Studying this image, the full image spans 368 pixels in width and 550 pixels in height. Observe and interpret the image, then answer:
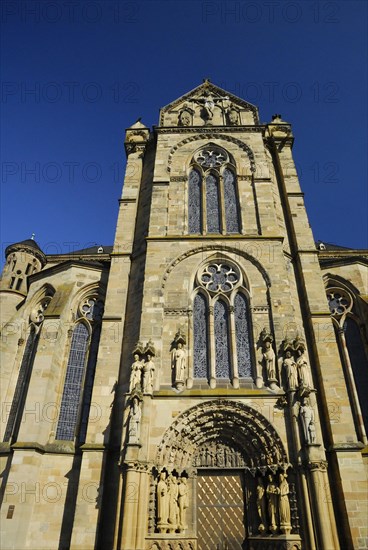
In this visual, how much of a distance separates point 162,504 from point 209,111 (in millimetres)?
17491

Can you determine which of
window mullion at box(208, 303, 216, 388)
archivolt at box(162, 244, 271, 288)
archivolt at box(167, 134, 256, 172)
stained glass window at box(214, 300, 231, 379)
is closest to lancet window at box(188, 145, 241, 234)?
archivolt at box(167, 134, 256, 172)

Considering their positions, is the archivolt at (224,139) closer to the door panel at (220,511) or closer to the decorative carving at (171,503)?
the door panel at (220,511)

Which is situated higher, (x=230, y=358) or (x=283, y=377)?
(x=230, y=358)

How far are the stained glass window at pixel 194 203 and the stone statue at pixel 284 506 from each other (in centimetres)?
937

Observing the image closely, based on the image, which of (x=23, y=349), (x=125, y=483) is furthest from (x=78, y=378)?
(x=125, y=483)

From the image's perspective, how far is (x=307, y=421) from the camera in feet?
33.9

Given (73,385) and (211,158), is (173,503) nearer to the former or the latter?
(73,385)

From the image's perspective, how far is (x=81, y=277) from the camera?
15883 mm

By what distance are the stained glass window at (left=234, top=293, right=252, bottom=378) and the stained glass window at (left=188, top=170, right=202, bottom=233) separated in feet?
12.4

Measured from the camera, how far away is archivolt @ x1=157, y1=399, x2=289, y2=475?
1059cm

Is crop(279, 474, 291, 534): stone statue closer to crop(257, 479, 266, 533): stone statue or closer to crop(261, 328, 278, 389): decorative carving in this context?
crop(257, 479, 266, 533): stone statue

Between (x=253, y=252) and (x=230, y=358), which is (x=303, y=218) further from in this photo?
(x=230, y=358)

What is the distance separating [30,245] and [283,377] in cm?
1789

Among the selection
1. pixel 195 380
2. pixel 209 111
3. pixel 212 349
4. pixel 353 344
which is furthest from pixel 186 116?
pixel 195 380
